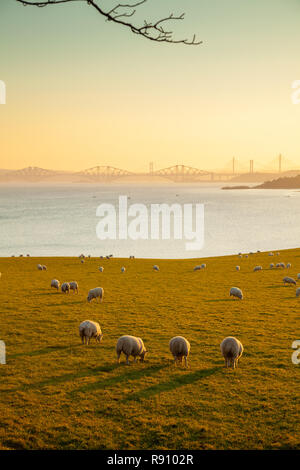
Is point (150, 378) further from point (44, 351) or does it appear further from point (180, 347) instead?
point (44, 351)

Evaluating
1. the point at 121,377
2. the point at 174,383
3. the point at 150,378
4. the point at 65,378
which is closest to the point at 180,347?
the point at 174,383

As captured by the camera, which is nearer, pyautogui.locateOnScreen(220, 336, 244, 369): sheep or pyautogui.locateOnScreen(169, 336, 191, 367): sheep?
pyautogui.locateOnScreen(220, 336, 244, 369): sheep

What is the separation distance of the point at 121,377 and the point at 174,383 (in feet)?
6.54

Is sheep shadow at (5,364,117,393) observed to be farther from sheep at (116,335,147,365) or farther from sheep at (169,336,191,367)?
sheep at (169,336,191,367)

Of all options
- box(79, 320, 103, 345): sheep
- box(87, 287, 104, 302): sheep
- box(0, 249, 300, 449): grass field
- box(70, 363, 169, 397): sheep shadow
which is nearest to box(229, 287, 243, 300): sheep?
box(0, 249, 300, 449): grass field

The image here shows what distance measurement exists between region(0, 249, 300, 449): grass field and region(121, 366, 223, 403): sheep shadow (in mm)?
36

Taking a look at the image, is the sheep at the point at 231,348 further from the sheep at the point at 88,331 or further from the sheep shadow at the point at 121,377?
the sheep at the point at 88,331

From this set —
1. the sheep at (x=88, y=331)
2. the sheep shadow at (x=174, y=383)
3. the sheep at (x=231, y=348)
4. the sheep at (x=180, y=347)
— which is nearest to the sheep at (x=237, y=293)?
the sheep at (x=231, y=348)

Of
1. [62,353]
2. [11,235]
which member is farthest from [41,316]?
[11,235]

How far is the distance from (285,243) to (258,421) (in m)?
82.4

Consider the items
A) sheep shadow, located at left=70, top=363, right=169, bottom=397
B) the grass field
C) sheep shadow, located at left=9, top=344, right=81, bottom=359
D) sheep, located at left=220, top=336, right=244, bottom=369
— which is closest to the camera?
the grass field

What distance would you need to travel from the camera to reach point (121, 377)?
1242 centimetres

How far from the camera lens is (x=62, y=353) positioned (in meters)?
14.7

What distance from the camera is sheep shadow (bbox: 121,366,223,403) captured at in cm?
1117
